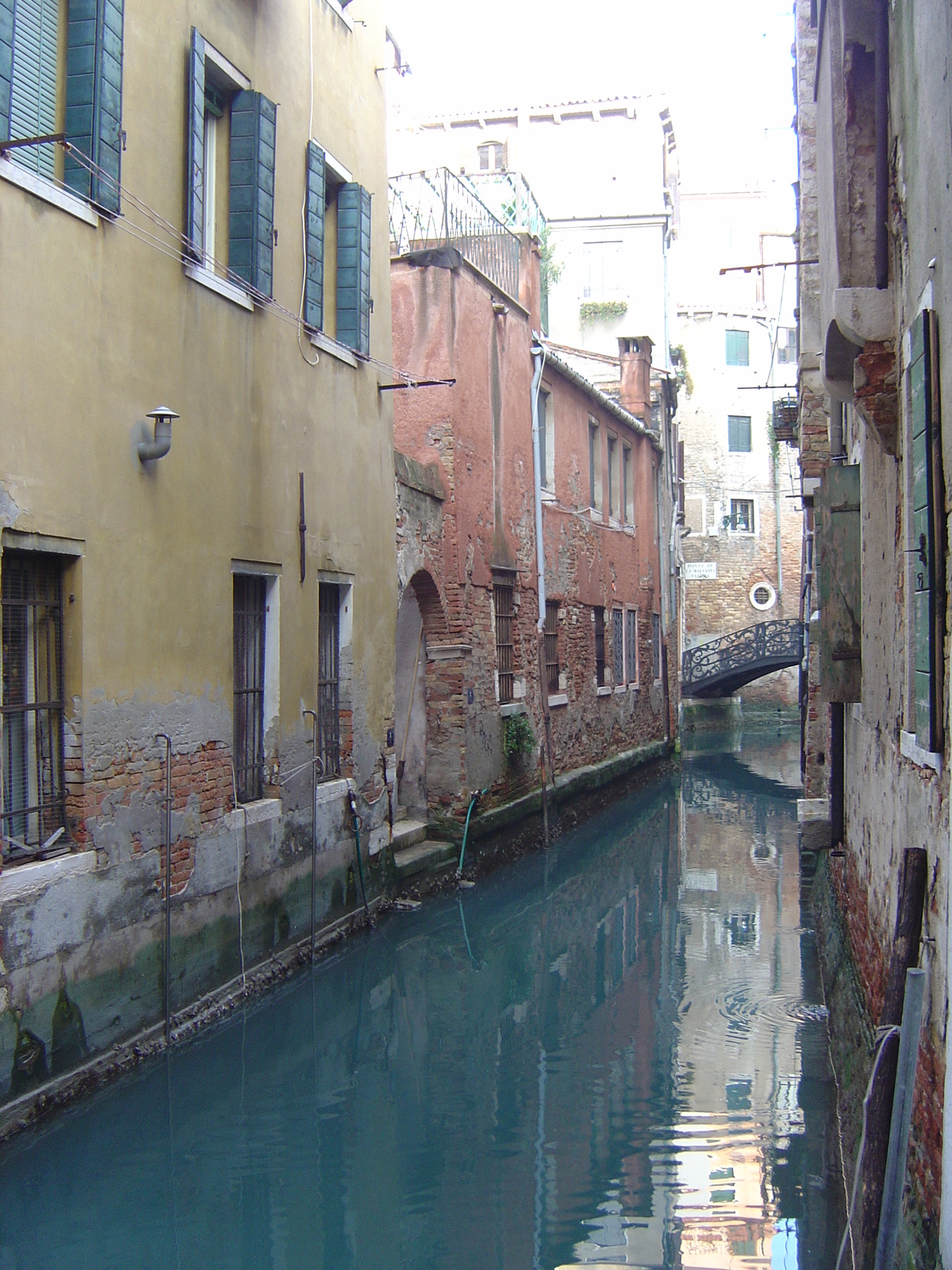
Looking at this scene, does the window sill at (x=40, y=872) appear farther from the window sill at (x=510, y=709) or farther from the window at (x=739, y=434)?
the window at (x=739, y=434)

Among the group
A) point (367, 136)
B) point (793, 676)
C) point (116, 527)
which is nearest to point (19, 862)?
point (116, 527)

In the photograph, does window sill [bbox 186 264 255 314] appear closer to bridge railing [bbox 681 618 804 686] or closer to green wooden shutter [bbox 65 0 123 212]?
green wooden shutter [bbox 65 0 123 212]

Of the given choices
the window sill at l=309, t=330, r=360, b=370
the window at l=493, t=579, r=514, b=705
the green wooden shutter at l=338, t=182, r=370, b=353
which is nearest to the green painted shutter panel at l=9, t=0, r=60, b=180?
the window sill at l=309, t=330, r=360, b=370

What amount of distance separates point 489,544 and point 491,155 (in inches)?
779

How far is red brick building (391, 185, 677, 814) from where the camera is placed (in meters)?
11.8

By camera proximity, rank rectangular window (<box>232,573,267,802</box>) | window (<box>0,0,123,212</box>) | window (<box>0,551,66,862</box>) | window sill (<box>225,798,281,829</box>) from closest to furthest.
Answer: window (<box>0,551,66,862</box>) → window (<box>0,0,123,212</box>) → window sill (<box>225,798,281,829</box>) → rectangular window (<box>232,573,267,802</box>)

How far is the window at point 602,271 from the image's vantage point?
2821 centimetres

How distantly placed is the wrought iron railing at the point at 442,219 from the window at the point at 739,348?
24206 millimetres

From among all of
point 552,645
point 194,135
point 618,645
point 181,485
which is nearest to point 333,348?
point 194,135

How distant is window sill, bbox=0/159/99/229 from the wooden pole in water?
4516 millimetres

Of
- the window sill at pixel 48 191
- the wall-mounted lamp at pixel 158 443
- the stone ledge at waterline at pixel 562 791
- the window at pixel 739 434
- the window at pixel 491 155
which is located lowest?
the stone ledge at waterline at pixel 562 791

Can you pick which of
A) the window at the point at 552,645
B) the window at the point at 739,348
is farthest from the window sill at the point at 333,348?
the window at the point at 739,348

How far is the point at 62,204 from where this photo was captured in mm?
5773

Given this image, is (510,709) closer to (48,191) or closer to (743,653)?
(48,191)
